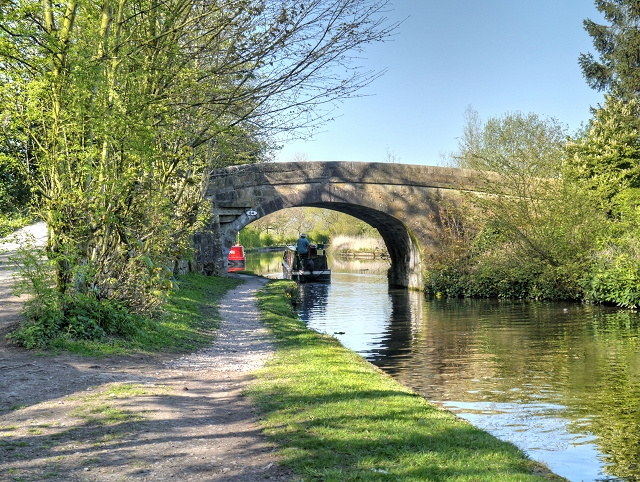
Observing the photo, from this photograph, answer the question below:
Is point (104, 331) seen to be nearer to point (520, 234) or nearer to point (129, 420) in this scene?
point (129, 420)

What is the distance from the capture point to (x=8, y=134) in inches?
314

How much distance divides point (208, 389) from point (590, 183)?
739 inches

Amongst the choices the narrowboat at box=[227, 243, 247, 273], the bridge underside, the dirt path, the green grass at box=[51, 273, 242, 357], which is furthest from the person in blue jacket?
the dirt path

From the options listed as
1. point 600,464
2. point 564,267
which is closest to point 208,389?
point 600,464

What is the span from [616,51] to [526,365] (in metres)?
20.6

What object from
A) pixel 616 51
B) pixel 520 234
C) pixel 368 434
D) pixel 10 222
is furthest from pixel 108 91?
pixel 616 51

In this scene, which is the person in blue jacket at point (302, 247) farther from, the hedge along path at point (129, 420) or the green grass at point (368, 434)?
the green grass at point (368, 434)

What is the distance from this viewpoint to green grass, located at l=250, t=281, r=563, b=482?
4.35 meters

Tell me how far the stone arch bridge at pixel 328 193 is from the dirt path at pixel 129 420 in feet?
47.9

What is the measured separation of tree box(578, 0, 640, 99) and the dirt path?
75.9ft

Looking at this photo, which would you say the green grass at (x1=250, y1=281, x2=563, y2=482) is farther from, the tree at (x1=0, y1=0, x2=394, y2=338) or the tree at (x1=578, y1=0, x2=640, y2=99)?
the tree at (x1=578, y1=0, x2=640, y2=99)

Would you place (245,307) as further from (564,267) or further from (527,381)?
(564,267)

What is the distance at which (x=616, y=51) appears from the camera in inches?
1045

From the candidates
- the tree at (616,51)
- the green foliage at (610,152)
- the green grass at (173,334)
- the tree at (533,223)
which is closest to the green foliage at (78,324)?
the green grass at (173,334)
